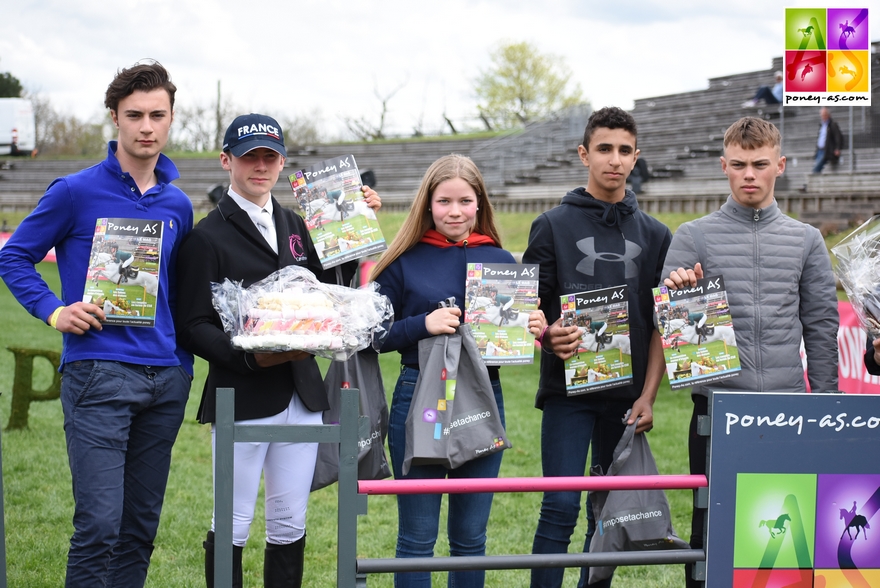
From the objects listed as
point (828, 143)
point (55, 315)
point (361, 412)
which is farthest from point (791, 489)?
point (828, 143)

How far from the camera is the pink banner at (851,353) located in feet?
21.3

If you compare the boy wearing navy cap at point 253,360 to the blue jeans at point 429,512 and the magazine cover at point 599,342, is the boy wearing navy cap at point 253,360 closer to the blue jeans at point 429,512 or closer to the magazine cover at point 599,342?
the blue jeans at point 429,512

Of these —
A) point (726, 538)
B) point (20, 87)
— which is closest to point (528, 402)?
point (726, 538)

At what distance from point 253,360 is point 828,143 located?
1452 centimetres

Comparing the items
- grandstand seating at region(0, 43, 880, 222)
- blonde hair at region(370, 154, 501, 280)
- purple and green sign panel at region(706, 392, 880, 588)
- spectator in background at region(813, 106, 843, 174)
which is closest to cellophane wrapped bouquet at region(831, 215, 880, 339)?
purple and green sign panel at region(706, 392, 880, 588)

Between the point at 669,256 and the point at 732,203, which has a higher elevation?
the point at 732,203

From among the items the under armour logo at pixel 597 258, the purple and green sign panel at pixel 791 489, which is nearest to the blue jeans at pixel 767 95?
the under armour logo at pixel 597 258

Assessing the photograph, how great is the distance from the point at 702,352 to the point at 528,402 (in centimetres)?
613

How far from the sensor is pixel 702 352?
3020 mm

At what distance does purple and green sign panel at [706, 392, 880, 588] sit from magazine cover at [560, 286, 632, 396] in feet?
1.97

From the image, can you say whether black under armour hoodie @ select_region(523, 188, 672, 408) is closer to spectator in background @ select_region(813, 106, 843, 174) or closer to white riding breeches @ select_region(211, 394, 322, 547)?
white riding breeches @ select_region(211, 394, 322, 547)

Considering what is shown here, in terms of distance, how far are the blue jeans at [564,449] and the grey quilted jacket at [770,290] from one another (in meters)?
0.37

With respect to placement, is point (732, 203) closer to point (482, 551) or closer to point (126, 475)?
point (482, 551)

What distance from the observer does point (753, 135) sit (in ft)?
10.5
